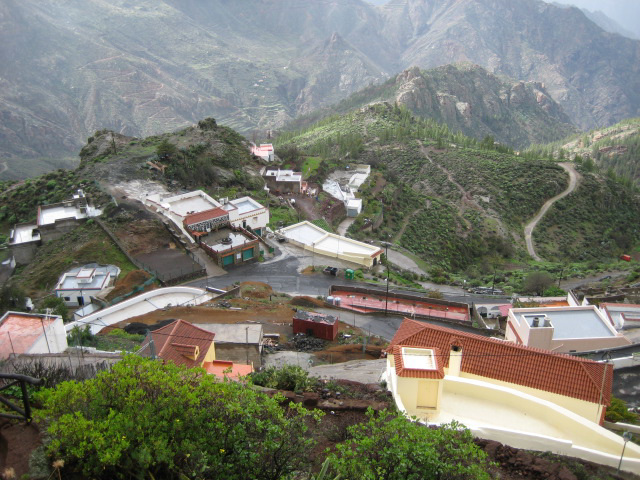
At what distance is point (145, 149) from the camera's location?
69.7m

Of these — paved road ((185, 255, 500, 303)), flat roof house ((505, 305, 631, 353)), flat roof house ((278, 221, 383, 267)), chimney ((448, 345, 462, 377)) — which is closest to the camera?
chimney ((448, 345, 462, 377))

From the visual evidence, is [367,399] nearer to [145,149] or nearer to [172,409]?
[172,409]

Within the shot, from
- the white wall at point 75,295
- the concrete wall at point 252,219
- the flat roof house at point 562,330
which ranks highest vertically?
the concrete wall at point 252,219

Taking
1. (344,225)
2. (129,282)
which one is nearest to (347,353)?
(129,282)

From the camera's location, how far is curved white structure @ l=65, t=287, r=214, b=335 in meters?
33.2

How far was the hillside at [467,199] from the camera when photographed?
7519cm

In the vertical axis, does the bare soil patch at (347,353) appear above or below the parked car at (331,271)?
below

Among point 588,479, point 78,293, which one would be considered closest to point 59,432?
point 588,479

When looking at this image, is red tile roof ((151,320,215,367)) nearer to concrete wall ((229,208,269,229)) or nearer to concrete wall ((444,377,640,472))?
concrete wall ((444,377,640,472))

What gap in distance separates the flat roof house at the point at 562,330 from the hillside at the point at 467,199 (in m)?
35.4

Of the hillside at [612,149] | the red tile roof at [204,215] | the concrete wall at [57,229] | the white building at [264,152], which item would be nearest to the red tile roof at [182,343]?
the red tile roof at [204,215]

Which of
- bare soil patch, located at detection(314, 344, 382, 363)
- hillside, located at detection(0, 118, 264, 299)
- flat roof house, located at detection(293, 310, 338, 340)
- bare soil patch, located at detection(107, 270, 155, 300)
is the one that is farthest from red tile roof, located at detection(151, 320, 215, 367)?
hillside, located at detection(0, 118, 264, 299)

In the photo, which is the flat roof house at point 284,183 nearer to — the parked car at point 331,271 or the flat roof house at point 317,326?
the parked car at point 331,271

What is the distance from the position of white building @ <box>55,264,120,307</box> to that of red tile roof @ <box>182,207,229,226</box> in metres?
10.9
